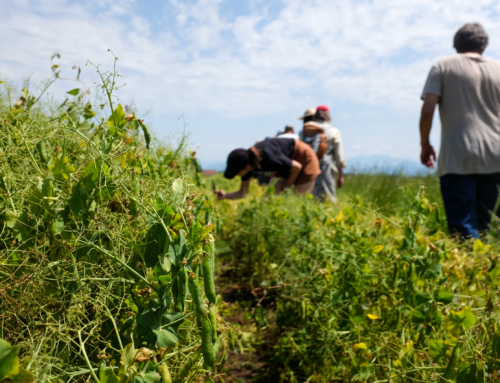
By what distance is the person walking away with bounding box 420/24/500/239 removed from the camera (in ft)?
10.0

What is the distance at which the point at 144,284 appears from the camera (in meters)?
0.89

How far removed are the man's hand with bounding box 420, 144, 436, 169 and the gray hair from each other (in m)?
0.82

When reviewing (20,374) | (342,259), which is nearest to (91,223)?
(20,374)

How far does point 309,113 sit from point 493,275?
4621mm

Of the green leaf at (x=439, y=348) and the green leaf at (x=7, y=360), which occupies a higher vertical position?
the green leaf at (x=7, y=360)

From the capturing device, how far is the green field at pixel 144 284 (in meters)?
0.82

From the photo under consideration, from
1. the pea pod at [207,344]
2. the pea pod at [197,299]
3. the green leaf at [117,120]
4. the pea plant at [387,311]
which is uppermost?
the green leaf at [117,120]

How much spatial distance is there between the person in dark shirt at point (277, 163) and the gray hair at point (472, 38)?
189cm

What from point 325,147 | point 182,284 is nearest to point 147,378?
point 182,284

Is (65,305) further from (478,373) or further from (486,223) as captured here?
(486,223)

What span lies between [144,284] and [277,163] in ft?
11.4

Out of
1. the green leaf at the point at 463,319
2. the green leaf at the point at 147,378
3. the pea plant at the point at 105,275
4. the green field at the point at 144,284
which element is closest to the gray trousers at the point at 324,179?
the green field at the point at 144,284

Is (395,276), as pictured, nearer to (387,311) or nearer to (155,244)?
(387,311)

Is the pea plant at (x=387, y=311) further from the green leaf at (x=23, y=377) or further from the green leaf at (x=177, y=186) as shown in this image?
the green leaf at (x=23, y=377)
